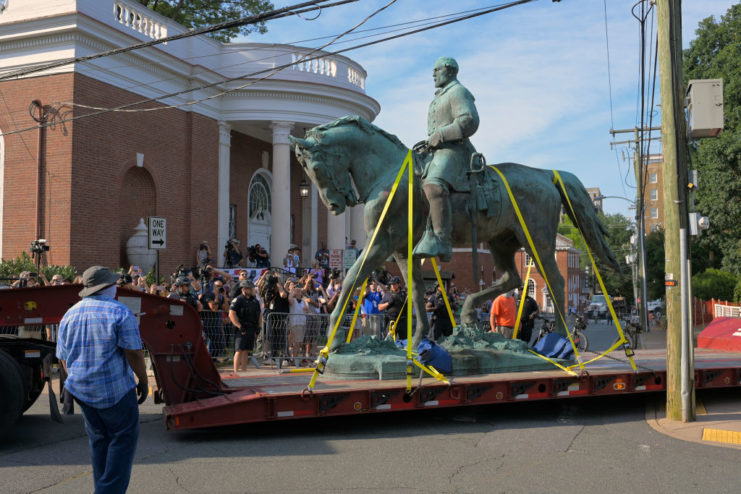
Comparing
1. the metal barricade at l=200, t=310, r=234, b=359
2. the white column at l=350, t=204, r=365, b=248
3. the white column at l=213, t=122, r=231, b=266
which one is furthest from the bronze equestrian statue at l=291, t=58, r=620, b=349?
the white column at l=350, t=204, r=365, b=248

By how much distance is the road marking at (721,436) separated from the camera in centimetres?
731

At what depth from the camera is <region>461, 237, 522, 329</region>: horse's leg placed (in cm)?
973

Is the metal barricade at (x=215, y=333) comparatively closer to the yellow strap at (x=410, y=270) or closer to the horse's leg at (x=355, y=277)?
the horse's leg at (x=355, y=277)

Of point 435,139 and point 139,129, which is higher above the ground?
point 139,129

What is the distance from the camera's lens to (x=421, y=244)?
27.3ft

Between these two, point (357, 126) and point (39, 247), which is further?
point (39, 247)

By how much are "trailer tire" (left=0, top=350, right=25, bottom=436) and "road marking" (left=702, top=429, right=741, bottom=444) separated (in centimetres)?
707

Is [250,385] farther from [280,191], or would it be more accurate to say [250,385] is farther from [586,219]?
[280,191]

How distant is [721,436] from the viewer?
24.4 ft

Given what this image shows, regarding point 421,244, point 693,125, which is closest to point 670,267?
point 693,125

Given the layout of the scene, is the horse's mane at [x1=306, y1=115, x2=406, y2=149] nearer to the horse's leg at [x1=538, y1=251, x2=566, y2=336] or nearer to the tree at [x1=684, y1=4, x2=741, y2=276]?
the horse's leg at [x1=538, y1=251, x2=566, y2=336]

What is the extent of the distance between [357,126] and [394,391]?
3282 mm

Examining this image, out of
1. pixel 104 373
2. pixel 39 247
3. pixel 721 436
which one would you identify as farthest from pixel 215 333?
pixel 721 436

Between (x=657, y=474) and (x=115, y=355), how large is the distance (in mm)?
4555
